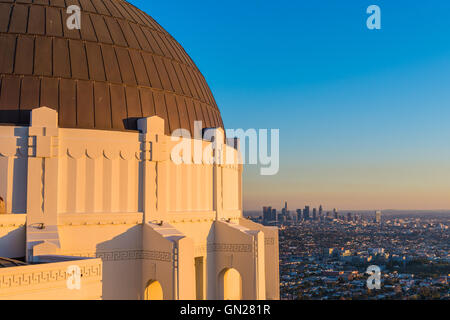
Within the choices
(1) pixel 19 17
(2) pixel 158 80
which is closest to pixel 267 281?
(2) pixel 158 80

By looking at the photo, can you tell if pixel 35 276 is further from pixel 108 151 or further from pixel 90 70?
pixel 90 70

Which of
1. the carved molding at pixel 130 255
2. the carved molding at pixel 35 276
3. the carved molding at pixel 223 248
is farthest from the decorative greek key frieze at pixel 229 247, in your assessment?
the carved molding at pixel 35 276

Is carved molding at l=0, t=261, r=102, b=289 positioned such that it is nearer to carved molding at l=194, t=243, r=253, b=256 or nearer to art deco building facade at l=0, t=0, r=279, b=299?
art deco building facade at l=0, t=0, r=279, b=299

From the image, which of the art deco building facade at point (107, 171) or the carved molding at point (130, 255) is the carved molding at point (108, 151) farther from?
the carved molding at point (130, 255)

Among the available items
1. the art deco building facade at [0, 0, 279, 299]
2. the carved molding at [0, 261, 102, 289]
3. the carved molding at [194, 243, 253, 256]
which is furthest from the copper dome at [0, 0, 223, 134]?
the carved molding at [0, 261, 102, 289]

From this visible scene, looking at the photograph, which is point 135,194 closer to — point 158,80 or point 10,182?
point 10,182

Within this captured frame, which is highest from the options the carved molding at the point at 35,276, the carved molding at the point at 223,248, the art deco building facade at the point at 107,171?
the art deco building facade at the point at 107,171
